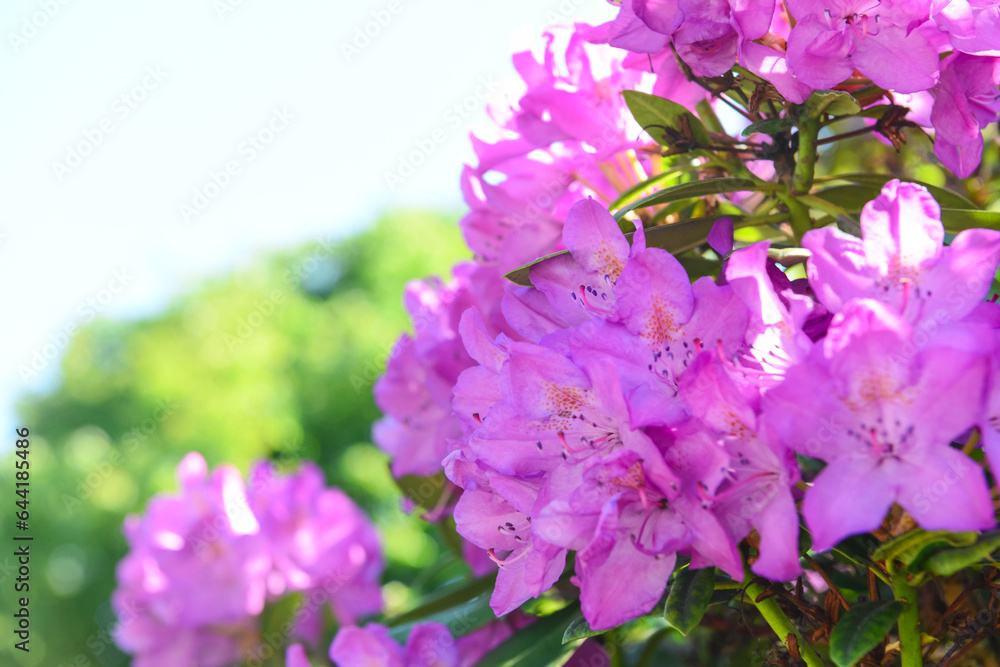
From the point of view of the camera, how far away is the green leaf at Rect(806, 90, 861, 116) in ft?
1.86

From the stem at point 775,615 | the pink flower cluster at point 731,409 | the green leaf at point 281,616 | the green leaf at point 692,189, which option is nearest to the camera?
the pink flower cluster at point 731,409

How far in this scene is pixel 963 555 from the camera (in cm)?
42

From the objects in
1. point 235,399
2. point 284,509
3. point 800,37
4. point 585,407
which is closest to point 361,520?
point 284,509

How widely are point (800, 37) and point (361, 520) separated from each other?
121cm

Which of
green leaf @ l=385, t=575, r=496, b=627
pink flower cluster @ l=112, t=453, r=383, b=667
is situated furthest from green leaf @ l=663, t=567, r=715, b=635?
pink flower cluster @ l=112, t=453, r=383, b=667

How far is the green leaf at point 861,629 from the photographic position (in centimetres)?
44

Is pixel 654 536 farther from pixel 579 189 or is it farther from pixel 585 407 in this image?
pixel 579 189

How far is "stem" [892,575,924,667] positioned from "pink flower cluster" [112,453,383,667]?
96 cm

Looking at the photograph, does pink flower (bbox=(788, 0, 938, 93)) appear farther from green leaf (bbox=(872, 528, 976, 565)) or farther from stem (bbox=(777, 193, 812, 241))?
green leaf (bbox=(872, 528, 976, 565))

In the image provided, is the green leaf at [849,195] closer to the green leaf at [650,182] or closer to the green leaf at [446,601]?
the green leaf at [650,182]

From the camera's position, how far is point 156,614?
1.45 m

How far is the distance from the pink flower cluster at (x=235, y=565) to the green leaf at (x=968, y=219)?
103cm

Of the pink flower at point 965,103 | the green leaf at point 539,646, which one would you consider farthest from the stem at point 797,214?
the green leaf at point 539,646

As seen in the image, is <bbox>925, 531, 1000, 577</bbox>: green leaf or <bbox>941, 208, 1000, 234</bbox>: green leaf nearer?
<bbox>925, 531, 1000, 577</bbox>: green leaf
